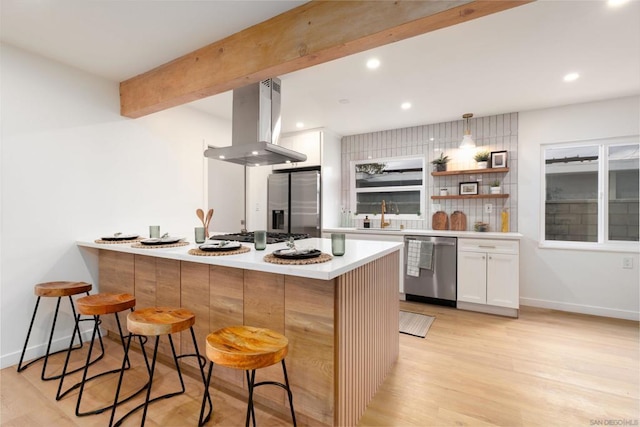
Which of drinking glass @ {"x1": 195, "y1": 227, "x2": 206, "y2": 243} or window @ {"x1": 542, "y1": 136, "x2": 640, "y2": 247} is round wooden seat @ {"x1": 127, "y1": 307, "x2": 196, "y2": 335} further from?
window @ {"x1": 542, "y1": 136, "x2": 640, "y2": 247}

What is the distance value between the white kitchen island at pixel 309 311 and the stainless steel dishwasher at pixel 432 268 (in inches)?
60.4

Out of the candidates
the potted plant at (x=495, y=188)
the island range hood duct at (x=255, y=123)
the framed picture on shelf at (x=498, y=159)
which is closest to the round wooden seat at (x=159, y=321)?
the island range hood duct at (x=255, y=123)

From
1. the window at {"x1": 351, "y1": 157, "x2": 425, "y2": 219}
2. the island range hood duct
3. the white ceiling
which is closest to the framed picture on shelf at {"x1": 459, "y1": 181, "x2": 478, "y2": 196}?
the window at {"x1": 351, "y1": 157, "x2": 425, "y2": 219}

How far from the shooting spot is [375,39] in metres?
1.69

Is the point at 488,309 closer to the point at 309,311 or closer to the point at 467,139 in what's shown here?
the point at 467,139

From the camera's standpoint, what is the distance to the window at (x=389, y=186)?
456cm

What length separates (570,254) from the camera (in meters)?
3.54

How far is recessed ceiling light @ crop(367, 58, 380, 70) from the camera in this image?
2.47 metres

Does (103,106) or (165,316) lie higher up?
(103,106)

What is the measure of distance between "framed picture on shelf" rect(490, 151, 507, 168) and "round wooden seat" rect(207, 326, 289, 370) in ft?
12.2

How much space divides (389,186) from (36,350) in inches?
175

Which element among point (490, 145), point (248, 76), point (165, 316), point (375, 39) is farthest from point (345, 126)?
point (165, 316)

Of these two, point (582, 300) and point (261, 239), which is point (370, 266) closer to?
point (261, 239)

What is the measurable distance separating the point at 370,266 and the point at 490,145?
3147 millimetres
